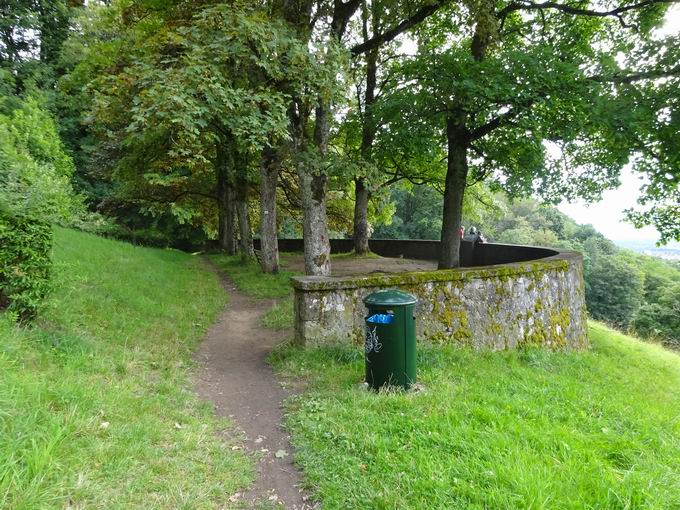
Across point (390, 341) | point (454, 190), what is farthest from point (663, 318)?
point (390, 341)

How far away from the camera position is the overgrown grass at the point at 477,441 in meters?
2.67

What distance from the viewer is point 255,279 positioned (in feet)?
40.9

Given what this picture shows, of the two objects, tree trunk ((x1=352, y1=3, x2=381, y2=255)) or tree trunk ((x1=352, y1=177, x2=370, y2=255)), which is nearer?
tree trunk ((x1=352, y1=3, x2=381, y2=255))

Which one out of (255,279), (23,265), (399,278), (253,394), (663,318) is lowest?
(663,318)

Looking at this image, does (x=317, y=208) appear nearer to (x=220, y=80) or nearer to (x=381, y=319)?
(x=220, y=80)

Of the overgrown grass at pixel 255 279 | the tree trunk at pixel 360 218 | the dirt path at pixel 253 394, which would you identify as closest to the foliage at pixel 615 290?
the tree trunk at pixel 360 218

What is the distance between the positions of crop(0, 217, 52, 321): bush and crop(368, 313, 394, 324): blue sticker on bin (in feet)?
11.8

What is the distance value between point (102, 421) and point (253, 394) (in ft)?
6.19

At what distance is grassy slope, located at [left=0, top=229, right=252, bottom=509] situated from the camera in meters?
2.41

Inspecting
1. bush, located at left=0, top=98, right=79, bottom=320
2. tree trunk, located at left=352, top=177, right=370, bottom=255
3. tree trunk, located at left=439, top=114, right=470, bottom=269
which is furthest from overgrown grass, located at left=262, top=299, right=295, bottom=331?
tree trunk, located at left=352, top=177, right=370, bottom=255

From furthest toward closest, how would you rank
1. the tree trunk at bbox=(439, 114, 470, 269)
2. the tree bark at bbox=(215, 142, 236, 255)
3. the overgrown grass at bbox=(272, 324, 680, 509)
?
the tree bark at bbox=(215, 142, 236, 255), the tree trunk at bbox=(439, 114, 470, 269), the overgrown grass at bbox=(272, 324, 680, 509)

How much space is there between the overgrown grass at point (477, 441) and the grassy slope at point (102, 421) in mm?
849

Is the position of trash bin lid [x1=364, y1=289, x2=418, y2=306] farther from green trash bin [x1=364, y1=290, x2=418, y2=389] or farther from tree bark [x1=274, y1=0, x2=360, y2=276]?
tree bark [x1=274, y1=0, x2=360, y2=276]

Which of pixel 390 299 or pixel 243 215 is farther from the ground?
pixel 243 215
